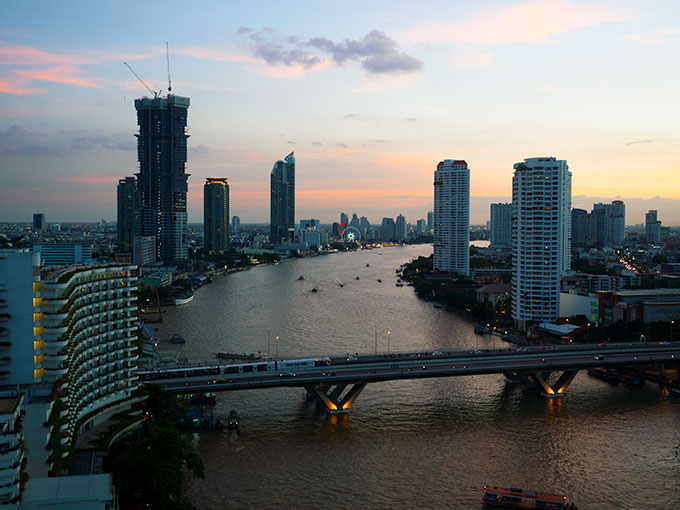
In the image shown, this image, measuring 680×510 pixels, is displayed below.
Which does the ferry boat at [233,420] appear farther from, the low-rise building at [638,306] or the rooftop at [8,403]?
the low-rise building at [638,306]

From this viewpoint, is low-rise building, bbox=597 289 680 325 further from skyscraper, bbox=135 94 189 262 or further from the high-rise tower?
skyscraper, bbox=135 94 189 262

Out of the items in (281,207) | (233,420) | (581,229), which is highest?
(281,207)

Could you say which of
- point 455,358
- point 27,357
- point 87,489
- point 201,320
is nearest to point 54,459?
point 87,489

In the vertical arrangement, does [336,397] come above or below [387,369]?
below

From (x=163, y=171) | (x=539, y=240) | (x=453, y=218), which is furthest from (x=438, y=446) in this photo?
(x=163, y=171)

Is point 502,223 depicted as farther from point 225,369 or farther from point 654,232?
point 225,369

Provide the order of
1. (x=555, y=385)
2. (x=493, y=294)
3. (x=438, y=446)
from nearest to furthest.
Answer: (x=438, y=446) → (x=555, y=385) → (x=493, y=294)

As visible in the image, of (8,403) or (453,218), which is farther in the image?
(453,218)

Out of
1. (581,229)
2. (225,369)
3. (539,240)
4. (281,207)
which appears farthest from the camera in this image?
(281,207)

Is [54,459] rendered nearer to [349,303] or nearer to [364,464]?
[364,464]
